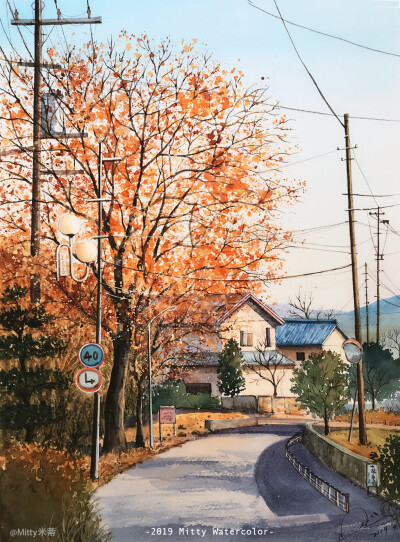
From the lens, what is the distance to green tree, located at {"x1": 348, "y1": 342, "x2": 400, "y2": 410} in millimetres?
14602

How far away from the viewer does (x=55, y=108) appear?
1554 centimetres

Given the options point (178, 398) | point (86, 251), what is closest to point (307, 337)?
point (178, 398)

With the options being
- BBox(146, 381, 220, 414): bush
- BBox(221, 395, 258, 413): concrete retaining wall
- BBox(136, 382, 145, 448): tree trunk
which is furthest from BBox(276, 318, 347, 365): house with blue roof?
BBox(136, 382, 145, 448): tree trunk

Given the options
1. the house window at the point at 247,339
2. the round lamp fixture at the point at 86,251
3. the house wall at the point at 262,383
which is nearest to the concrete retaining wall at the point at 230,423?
the house wall at the point at 262,383

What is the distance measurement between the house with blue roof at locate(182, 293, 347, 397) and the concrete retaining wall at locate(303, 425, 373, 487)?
5.47 feet

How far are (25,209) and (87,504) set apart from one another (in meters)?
6.89

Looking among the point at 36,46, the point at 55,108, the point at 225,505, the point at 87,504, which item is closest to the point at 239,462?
the point at 225,505

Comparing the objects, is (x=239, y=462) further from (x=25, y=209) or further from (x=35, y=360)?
(x=25, y=209)

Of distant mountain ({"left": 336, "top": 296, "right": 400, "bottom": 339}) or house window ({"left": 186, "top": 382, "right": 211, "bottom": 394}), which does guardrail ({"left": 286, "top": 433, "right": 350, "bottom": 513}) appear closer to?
house window ({"left": 186, "top": 382, "right": 211, "bottom": 394})

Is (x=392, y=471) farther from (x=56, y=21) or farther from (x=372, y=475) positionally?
(x=56, y=21)

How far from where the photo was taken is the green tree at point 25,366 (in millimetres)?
14086

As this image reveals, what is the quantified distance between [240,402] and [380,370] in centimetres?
288

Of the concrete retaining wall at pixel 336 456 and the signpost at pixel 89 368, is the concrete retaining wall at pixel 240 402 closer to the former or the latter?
the concrete retaining wall at pixel 336 456

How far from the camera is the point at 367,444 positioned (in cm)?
1579
